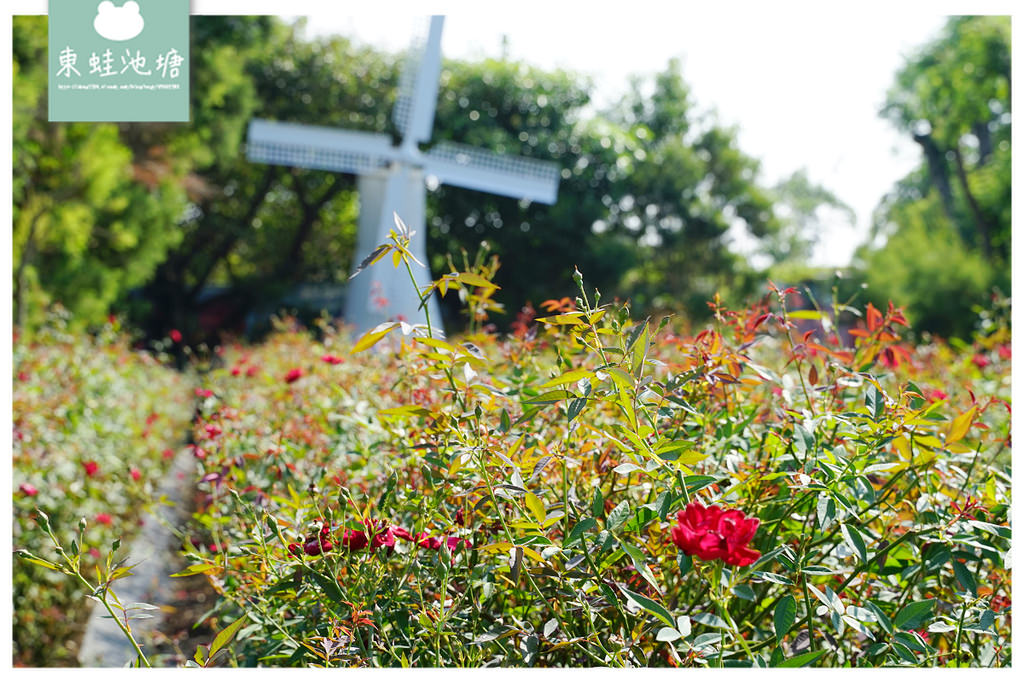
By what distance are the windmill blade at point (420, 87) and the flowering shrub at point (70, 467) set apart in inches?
272

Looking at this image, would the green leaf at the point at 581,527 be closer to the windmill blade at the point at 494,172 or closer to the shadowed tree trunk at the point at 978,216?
the windmill blade at the point at 494,172

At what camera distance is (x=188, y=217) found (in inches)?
599

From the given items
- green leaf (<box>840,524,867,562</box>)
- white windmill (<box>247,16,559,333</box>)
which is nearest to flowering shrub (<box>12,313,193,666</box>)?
green leaf (<box>840,524,867,562</box>)

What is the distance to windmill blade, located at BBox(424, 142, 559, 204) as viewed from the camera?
40.2ft

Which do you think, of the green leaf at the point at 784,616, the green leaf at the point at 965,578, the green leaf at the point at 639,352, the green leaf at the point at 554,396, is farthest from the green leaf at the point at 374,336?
the green leaf at the point at 965,578

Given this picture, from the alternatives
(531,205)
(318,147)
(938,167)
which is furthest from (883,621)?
(938,167)

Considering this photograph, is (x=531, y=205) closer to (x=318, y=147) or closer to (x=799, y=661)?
(x=318, y=147)

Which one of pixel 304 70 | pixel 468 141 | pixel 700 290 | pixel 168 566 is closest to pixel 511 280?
pixel 468 141

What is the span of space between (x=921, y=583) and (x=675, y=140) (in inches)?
599

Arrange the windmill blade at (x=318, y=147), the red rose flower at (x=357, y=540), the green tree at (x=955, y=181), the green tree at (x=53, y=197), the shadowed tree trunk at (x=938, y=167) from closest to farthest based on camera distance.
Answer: the red rose flower at (x=357, y=540)
the green tree at (x=53, y=197)
the windmill blade at (x=318, y=147)
the green tree at (x=955, y=181)
the shadowed tree trunk at (x=938, y=167)

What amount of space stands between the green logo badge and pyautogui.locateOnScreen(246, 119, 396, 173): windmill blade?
10.7 meters

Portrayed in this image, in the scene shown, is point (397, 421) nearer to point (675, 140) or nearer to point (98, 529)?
point (98, 529)

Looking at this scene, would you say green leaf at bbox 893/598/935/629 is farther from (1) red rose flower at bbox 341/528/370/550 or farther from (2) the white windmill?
(2) the white windmill

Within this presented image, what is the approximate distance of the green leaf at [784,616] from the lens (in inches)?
43.6
